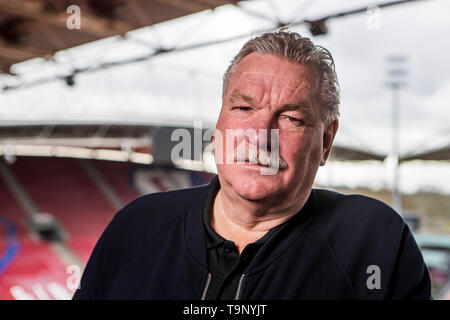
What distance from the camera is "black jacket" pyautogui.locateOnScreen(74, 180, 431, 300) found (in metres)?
1.00

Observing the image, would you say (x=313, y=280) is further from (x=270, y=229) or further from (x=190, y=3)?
(x=190, y=3)

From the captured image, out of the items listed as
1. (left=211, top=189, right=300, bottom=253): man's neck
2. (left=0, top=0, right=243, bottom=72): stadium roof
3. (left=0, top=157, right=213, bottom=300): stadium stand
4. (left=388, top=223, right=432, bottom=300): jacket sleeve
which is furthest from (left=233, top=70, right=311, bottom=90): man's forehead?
(left=0, top=157, right=213, bottom=300): stadium stand

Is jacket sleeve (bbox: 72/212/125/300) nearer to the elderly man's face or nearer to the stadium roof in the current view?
the elderly man's face

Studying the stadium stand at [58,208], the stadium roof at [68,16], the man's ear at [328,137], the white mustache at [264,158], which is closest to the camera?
the white mustache at [264,158]

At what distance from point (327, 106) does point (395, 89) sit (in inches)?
708

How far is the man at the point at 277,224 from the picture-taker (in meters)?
0.98

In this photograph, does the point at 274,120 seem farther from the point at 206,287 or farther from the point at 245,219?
the point at 206,287

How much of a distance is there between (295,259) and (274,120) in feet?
0.97

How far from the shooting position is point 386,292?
1001 millimetres

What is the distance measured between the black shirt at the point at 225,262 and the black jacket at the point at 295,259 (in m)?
0.02

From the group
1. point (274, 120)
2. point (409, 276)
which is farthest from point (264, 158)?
point (409, 276)

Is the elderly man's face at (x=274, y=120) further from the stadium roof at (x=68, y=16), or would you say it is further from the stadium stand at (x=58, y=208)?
the stadium stand at (x=58, y=208)

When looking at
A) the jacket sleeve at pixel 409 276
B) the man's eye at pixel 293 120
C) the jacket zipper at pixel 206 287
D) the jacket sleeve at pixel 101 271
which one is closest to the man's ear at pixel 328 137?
the man's eye at pixel 293 120
